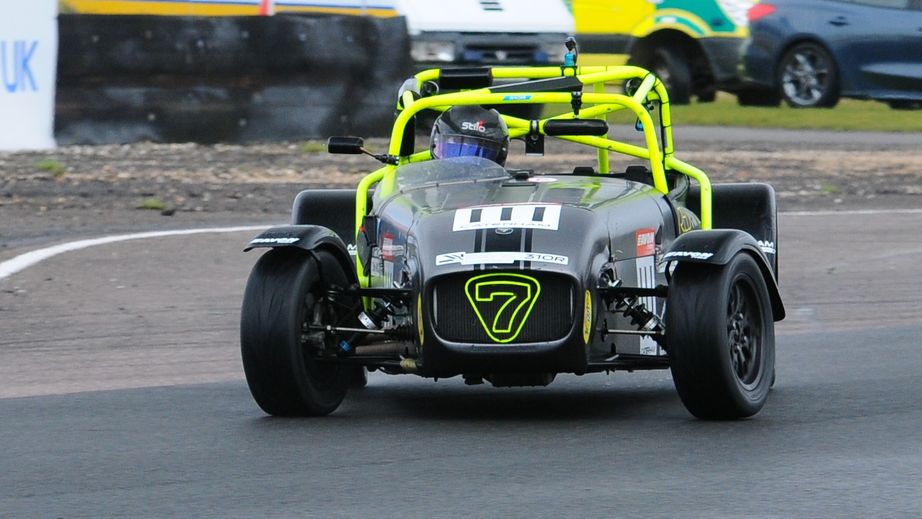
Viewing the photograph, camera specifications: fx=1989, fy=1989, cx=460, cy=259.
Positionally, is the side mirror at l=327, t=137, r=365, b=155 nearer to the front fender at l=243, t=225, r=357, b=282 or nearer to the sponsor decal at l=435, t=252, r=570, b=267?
the front fender at l=243, t=225, r=357, b=282

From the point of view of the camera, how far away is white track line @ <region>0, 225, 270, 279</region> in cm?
1209

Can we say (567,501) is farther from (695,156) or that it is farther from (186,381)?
(695,156)

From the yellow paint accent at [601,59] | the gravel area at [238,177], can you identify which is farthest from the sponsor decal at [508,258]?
the yellow paint accent at [601,59]

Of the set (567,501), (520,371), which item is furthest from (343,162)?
(567,501)

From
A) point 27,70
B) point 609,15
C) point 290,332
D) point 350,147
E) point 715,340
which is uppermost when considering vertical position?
point 609,15

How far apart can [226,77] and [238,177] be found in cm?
141

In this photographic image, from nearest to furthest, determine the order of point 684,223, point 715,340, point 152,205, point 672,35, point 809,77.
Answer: point 715,340, point 684,223, point 152,205, point 809,77, point 672,35

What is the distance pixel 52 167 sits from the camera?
16.6m

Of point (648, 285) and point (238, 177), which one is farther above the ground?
point (648, 285)

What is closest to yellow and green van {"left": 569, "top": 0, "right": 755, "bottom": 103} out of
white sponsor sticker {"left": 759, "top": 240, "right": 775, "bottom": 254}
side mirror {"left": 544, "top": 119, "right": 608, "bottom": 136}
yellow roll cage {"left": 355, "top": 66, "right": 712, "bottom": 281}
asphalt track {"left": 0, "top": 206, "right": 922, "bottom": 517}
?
asphalt track {"left": 0, "top": 206, "right": 922, "bottom": 517}

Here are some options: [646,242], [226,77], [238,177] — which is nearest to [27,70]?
[226,77]

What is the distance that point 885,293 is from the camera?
11.2m

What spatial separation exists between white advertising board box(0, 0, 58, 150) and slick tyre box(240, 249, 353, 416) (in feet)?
31.8

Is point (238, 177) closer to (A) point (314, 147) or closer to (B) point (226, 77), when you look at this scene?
(B) point (226, 77)
